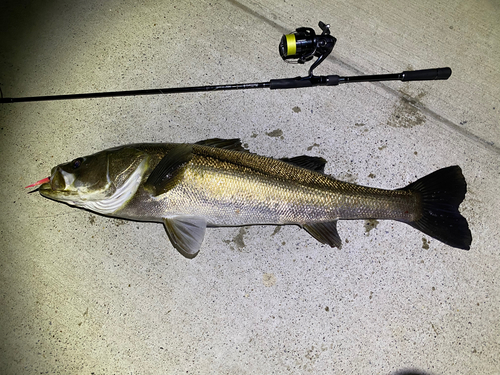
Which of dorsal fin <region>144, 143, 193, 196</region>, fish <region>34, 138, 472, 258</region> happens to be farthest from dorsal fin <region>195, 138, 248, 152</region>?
dorsal fin <region>144, 143, 193, 196</region>

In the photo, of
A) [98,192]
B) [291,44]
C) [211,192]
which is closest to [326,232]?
[211,192]

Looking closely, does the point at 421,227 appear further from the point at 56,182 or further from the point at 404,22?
the point at 56,182

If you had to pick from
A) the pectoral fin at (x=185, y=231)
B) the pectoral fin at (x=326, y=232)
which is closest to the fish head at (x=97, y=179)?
the pectoral fin at (x=185, y=231)

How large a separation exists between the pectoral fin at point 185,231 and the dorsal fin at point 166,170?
0.84ft

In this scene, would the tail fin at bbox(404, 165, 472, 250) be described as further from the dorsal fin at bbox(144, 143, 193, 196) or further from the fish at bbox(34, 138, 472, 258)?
the dorsal fin at bbox(144, 143, 193, 196)

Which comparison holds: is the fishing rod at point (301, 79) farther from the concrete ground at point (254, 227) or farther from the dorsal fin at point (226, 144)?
the dorsal fin at point (226, 144)

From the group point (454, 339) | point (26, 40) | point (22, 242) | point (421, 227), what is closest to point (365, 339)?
point (454, 339)

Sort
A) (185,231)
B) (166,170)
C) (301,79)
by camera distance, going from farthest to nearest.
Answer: (301,79) < (185,231) < (166,170)

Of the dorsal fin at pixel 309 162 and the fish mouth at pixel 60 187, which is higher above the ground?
the dorsal fin at pixel 309 162

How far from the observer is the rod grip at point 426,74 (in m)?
2.19

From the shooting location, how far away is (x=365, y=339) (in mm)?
2207

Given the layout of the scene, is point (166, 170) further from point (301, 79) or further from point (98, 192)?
point (301, 79)

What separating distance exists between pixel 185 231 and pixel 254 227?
0.58m

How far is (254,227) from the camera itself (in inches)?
90.1
